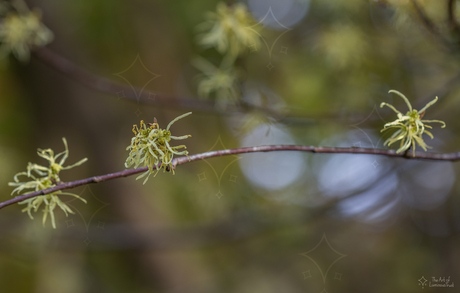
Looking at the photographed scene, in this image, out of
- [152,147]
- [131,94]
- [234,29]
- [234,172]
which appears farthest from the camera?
[234,172]

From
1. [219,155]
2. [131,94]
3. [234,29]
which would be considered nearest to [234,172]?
[131,94]

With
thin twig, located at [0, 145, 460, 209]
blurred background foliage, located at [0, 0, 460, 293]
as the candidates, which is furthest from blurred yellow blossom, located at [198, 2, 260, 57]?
thin twig, located at [0, 145, 460, 209]

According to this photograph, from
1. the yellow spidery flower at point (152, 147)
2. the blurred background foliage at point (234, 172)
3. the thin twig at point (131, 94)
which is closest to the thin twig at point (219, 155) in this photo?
the yellow spidery flower at point (152, 147)

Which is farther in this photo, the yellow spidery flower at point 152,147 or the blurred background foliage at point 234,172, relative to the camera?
the blurred background foliage at point 234,172

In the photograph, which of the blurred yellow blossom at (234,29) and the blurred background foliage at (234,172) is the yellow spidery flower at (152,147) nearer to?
the blurred yellow blossom at (234,29)

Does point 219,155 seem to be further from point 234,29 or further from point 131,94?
point 131,94

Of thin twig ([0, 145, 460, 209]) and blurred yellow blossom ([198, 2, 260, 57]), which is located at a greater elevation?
blurred yellow blossom ([198, 2, 260, 57])

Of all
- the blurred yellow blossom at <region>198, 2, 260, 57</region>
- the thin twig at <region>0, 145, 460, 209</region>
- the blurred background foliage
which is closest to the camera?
the thin twig at <region>0, 145, 460, 209</region>

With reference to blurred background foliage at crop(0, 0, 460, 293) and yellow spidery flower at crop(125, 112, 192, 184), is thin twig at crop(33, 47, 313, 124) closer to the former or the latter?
blurred background foliage at crop(0, 0, 460, 293)
